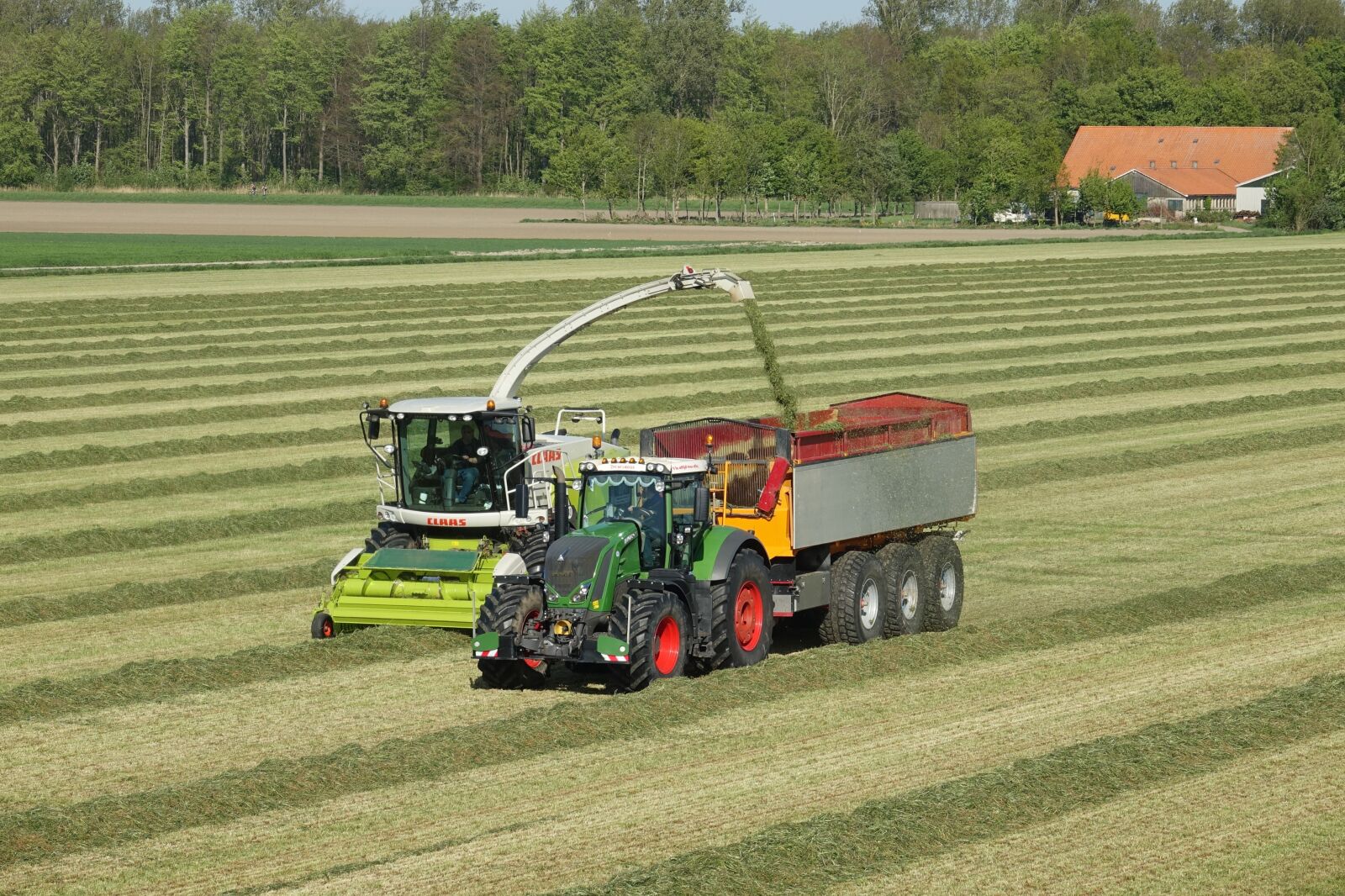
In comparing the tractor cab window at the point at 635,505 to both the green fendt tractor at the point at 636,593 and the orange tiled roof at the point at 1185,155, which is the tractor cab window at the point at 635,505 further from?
the orange tiled roof at the point at 1185,155

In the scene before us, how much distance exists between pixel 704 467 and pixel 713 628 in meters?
1.45

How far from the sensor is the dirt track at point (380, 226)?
3570 inches

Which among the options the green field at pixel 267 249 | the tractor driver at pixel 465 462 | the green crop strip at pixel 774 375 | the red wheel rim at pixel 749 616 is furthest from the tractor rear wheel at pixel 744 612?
the green field at pixel 267 249

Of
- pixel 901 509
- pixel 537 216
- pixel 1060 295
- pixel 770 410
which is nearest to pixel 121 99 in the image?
pixel 537 216

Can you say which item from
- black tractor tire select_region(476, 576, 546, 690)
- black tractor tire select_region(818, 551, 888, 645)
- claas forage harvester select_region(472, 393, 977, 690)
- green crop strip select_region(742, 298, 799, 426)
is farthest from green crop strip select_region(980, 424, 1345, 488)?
black tractor tire select_region(476, 576, 546, 690)

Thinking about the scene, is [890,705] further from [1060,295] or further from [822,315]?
[1060,295]

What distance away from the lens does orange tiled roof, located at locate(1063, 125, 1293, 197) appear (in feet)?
438

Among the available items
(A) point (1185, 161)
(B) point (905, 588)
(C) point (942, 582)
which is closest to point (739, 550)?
(B) point (905, 588)

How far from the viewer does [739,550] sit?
54.3 ft

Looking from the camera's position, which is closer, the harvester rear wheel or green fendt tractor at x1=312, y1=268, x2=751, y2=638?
the harvester rear wheel

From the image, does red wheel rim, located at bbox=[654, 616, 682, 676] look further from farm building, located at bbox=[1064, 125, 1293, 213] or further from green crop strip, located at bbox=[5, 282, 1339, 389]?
farm building, located at bbox=[1064, 125, 1293, 213]

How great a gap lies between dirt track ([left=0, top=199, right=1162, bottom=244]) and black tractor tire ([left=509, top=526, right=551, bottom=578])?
215 ft

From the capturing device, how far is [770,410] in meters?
35.1

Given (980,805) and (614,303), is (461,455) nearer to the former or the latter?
(614,303)
